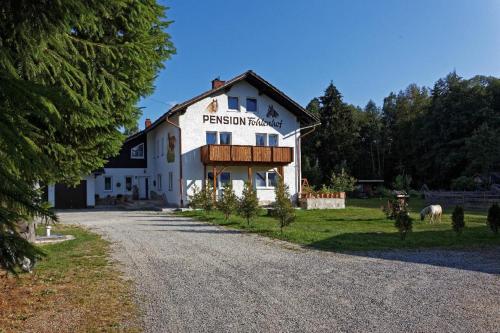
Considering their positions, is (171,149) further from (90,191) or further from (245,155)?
(90,191)

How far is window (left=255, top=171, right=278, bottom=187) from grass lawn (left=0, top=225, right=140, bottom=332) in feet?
67.2

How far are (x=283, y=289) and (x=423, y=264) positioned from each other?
11.5 feet

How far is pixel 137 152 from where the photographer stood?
35531 mm

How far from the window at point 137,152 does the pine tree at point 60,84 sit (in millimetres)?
26340

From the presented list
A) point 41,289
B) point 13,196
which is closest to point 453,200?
point 41,289

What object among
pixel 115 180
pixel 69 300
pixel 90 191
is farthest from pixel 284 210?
pixel 115 180

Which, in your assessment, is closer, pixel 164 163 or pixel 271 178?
pixel 271 178

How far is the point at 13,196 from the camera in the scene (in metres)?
2.58

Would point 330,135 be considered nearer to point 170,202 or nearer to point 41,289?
point 170,202

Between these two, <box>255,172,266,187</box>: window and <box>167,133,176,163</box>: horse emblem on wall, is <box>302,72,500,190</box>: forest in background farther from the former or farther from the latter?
<box>167,133,176,163</box>: horse emblem on wall

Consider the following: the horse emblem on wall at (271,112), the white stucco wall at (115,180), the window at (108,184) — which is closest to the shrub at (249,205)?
the horse emblem on wall at (271,112)

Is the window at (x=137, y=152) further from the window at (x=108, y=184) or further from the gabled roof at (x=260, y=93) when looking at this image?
the gabled roof at (x=260, y=93)

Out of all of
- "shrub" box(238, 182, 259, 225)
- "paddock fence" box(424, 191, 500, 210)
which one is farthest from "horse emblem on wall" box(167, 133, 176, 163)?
"paddock fence" box(424, 191, 500, 210)

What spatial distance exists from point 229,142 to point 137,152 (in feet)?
32.6
